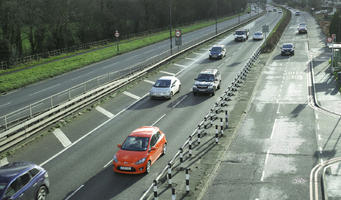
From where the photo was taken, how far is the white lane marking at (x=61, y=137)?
21.1 meters

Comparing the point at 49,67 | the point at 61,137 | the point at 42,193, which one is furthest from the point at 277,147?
the point at 49,67

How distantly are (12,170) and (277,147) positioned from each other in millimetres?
12478

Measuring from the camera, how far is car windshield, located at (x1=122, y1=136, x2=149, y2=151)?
17234mm

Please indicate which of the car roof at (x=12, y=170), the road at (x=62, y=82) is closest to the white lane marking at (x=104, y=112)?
the road at (x=62, y=82)

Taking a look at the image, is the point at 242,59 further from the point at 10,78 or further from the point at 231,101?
the point at 10,78

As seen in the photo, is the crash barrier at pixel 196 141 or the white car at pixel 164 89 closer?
the crash barrier at pixel 196 141

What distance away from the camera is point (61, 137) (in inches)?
870

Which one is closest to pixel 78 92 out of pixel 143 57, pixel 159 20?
pixel 143 57

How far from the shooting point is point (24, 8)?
60844mm

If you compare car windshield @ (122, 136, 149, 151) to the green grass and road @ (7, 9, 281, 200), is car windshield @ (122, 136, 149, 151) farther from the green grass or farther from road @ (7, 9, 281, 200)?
the green grass

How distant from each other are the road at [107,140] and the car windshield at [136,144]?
1088 mm

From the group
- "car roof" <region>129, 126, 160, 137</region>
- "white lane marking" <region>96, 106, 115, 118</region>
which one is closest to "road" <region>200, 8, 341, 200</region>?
"car roof" <region>129, 126, 160, 137</region>

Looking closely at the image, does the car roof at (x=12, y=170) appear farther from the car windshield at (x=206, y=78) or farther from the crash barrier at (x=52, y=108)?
the car windshield at (x=206, y=78)

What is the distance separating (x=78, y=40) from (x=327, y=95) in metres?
52.3
